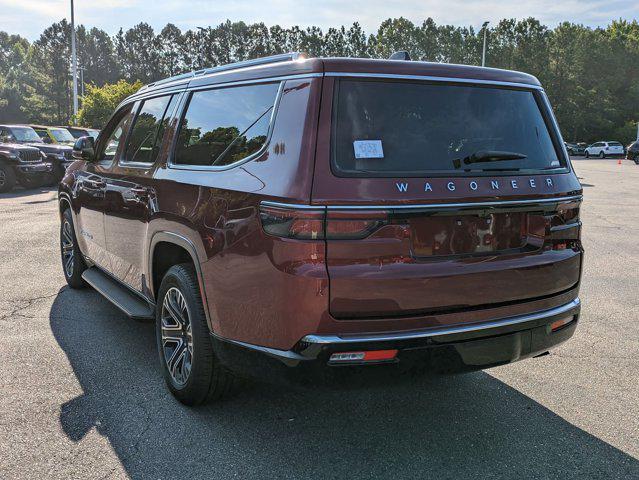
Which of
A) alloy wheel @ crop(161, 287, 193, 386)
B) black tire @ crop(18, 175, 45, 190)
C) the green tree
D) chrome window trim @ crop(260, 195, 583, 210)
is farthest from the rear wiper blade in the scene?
the green tree

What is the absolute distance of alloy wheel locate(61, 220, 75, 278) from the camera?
19.5 ft

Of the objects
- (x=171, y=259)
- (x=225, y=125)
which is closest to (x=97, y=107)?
(x=171, y=259)

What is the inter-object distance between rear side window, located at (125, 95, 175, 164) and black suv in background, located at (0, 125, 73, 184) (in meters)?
14.6

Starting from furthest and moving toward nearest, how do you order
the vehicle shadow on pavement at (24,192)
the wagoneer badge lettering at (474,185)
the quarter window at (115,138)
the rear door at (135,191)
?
1. the vehicle shadow on pavement at (24,192)
2. the quarter window at (115,138)
3. the rear door at (135,191)
4. the wagoneer badge lettering at (474,185)

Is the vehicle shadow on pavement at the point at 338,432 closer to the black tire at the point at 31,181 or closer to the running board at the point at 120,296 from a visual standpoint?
the running board at the point at 120,296

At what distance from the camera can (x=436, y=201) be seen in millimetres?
2588

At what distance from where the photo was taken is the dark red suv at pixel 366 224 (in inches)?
97.6

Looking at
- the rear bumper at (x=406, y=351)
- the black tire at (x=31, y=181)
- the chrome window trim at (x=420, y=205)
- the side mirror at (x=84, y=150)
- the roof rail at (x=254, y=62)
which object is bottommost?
the black tire at (x=31, y=181)

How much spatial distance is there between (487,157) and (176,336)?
209cm

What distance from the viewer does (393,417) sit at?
332 cm

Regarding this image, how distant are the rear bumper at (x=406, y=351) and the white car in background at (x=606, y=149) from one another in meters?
53.9

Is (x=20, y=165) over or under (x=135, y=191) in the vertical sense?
under

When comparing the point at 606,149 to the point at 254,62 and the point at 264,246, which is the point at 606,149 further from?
the point at 264,246

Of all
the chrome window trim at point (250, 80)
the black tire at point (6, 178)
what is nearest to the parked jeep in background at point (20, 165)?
the black tire at point (6, 178)
